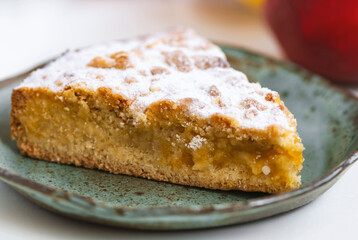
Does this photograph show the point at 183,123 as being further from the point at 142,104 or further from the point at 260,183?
the point at 260,183

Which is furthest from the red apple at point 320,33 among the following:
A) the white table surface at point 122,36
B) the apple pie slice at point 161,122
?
the apple pie slice at point 161,122

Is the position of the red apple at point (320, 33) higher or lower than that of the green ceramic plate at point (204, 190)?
higher

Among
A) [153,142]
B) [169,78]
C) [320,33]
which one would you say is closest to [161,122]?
[153,142]

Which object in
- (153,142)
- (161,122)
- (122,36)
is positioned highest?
(161,122)

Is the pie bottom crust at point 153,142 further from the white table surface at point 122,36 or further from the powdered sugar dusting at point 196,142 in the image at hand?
the white table surface at point 122,36

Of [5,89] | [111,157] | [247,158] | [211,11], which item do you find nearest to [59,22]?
[211,11]

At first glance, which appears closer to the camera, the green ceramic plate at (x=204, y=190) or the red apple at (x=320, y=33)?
the green ceramic plate at (x=204, y=190)

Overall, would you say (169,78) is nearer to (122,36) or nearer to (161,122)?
(161,122)
